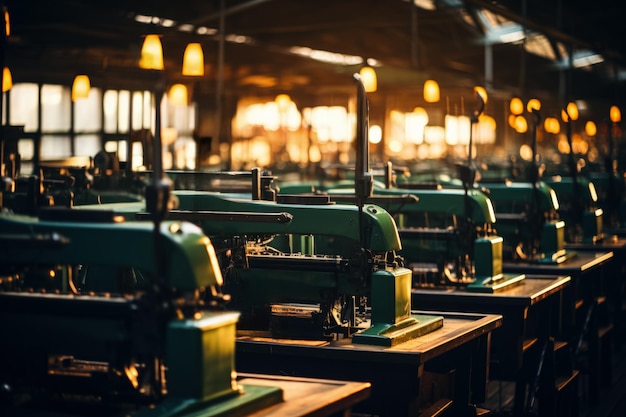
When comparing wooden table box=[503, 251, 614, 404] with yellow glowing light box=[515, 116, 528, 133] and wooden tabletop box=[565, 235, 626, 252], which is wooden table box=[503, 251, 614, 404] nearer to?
wooden tabletop box=[565, 235, 626, 252]

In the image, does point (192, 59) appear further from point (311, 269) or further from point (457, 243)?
point (311, 269)

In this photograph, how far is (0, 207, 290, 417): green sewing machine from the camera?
2930mm

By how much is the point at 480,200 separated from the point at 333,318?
5.33 ft

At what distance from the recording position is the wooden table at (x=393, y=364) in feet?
13.1

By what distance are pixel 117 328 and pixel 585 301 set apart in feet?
15.3

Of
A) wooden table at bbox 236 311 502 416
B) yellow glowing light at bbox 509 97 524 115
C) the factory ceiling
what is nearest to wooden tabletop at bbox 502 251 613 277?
the factory ceiling

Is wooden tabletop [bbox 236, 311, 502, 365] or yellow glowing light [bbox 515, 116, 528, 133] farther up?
yellow glowing light [bbox 515, 116, 528, 133]

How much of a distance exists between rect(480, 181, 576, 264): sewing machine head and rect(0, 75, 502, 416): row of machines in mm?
1527

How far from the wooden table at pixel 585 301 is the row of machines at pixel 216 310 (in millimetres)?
1376

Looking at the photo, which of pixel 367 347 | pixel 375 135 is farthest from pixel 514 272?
pixel 375 135

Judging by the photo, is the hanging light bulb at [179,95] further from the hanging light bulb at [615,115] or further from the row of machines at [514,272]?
the hanging light bulb at [615,115]

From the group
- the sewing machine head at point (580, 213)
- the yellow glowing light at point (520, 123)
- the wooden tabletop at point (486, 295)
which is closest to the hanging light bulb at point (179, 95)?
the sewing machine head at point (580, 213)

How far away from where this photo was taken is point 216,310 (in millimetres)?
3105

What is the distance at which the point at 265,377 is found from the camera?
136 inches
